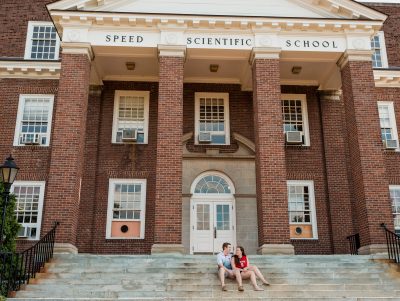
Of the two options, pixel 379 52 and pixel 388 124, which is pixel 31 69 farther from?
pixel 379 52

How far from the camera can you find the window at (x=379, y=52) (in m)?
23.5

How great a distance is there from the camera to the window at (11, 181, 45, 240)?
61.7 ft

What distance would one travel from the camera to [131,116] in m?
20.5

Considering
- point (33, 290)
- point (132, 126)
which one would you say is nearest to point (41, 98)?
point (132, 126)

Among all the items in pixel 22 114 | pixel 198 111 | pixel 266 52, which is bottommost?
pixel 22 114

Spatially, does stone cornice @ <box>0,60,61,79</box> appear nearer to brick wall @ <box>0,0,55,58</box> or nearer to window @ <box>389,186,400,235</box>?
brick wall @ <box>0,0,55,58</box>

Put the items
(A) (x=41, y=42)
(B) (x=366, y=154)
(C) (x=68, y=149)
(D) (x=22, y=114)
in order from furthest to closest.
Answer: (A) (x=41, y=42) → (D) (x=22, y=114) → (B) (x=366, y=154) → (C) (x=68, y=149)

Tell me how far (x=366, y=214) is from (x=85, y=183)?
10525 mm

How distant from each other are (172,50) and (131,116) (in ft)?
13.6

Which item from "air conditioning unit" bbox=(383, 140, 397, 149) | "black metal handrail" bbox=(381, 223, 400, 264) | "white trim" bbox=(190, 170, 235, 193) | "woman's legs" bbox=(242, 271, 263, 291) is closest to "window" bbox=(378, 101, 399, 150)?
"air conditioning unit" bbox=(383, 140, 397, 149)

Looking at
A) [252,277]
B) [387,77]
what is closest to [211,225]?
[252,277]

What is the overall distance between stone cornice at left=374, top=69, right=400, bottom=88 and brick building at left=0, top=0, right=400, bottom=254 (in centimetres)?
6

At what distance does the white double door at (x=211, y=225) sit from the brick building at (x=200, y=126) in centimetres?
5

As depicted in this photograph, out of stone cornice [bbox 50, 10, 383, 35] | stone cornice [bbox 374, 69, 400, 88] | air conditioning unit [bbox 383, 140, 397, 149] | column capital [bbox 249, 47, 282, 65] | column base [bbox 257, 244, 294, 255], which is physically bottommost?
column base [bbox 257, 244, 294, 255]
